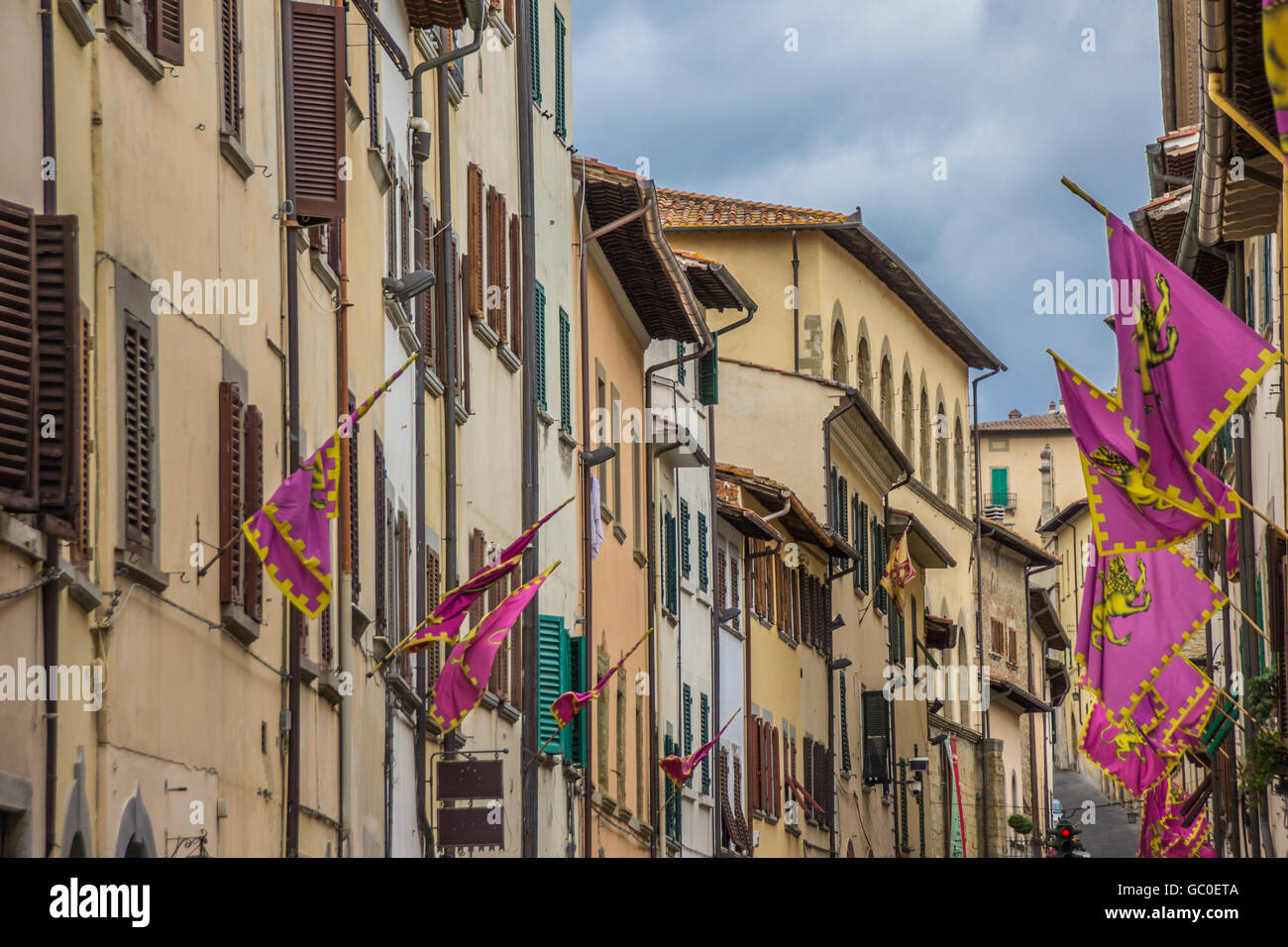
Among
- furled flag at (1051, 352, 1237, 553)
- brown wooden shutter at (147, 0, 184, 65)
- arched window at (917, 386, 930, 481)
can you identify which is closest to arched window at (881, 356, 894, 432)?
arched window at (917, 386, 930, 481)

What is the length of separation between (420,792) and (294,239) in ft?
19.3

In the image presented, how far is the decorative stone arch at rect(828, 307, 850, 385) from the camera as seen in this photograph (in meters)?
51.2

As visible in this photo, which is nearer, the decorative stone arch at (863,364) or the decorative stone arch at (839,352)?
the decorative stone arch at (839,352)

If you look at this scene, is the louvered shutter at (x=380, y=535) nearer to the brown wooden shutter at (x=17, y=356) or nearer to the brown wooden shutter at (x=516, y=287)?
the brown wooden shutter at (x=516, y=287)

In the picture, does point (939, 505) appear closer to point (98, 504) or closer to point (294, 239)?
point (294, 239)

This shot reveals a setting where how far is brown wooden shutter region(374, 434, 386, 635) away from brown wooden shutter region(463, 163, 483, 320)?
14.8ft

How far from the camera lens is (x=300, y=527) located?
39.0ft

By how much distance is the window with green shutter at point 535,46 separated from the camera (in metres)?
27.2

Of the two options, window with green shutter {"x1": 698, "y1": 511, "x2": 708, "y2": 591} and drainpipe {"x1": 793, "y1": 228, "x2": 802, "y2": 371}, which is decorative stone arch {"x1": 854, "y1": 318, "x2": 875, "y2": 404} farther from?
window with green shutter {"x1": 698, "y1": 511, "x2": 708, "y2": 591}

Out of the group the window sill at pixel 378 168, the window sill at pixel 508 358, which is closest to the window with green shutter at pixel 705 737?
the window sill at pixel 508 358

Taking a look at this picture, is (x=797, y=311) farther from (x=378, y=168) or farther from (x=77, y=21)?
(x=77, y=21)

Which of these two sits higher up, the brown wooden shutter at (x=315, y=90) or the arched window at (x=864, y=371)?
the arched window at (x=864, y=371)

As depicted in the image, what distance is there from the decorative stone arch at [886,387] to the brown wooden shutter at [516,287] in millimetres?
30629

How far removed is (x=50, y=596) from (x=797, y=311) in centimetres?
4023
